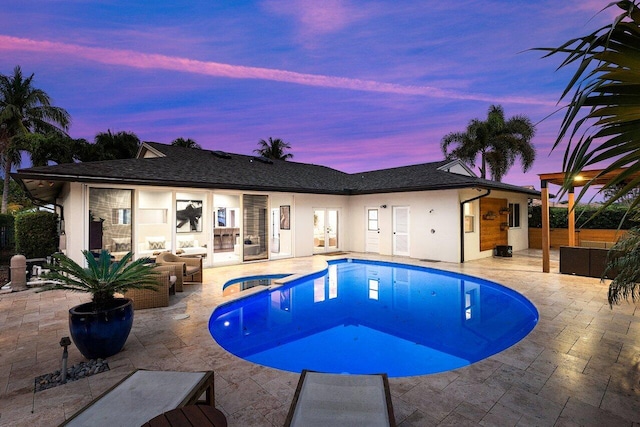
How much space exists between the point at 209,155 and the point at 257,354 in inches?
463

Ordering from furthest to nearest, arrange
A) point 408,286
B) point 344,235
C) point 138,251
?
1. point 344,235
2. point 138,251
3. point 408,286

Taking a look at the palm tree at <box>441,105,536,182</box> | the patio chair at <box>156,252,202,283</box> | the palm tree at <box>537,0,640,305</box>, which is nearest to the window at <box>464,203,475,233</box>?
the patio chair at <box>156,252,202,283</box>

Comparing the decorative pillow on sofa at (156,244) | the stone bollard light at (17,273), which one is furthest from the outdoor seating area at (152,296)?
the decorative pillow on sofa at (156,244)

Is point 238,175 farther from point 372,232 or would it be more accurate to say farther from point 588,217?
point 588,217

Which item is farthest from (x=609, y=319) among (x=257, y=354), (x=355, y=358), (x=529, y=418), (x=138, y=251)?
(x=138, y=251)

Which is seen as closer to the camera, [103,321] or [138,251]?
[103,321]

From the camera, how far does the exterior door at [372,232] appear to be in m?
14.7

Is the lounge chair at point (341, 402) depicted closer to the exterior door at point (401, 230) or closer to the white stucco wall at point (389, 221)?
the white stucco wall at point (389, 221)

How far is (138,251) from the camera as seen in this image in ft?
33.3

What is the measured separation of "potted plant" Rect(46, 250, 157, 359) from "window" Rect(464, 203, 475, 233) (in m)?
11.6

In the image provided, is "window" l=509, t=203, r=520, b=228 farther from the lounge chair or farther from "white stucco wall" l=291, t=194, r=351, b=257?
the lounge chair

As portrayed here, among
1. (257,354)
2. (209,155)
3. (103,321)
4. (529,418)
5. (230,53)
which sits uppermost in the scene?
(230,53)

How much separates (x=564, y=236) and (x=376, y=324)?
14212mm

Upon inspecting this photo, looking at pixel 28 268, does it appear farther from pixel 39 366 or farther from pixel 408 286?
pixel 408 286
